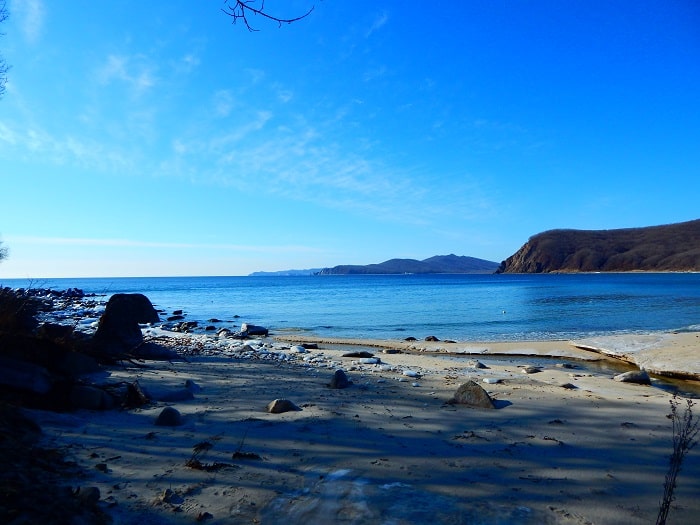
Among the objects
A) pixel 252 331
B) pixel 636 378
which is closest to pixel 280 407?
pixel 636 378

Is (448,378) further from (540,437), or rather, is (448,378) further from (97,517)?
(97,517)

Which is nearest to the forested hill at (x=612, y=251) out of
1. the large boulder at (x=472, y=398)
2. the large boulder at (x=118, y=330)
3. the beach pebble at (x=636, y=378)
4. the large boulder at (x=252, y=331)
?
the large boulder at (x=252, y=331)

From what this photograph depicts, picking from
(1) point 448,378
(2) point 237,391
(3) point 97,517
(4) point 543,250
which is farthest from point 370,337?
(4) point 543,250

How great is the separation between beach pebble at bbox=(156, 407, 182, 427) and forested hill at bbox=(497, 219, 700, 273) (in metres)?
146

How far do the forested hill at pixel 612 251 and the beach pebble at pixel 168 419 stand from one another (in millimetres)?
145563

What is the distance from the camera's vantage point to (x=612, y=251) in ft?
461

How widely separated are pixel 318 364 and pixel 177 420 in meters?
6.91

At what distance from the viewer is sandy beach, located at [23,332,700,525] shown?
11.3 feet

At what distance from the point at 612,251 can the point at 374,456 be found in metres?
159

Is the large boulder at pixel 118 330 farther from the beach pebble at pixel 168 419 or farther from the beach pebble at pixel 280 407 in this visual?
the beach pebble at pixel 280 407

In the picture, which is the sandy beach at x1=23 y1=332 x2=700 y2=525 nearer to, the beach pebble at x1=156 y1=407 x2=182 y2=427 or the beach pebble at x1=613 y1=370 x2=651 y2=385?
the beach pebble at x1=156 y1=407 x2=182 y2=427

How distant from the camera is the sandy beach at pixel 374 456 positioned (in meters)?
3.45

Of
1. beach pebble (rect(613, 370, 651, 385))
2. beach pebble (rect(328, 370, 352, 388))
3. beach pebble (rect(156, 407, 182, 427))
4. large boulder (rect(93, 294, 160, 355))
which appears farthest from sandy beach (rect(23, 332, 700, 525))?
beach pebble (rect(613, 370, 651, 385))

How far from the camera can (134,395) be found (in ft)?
19.5
